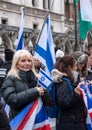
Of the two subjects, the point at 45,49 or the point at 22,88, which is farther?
the point at 45,49

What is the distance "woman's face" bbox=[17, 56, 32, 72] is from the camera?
4.46 m

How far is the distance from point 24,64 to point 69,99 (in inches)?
21.7

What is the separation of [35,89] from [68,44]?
27533 millimetres

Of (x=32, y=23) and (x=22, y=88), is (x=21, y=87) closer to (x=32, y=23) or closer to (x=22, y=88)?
(x=22, y=88)

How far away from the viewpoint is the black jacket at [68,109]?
4539mm

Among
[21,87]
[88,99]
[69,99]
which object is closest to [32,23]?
[88,99]

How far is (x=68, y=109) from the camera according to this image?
181 inches

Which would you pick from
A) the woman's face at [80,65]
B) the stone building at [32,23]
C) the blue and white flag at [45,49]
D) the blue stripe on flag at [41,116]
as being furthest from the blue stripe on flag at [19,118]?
the stone building at [32,23]

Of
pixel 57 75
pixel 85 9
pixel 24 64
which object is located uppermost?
pixel 85 9

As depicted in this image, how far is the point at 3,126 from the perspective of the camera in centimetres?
331

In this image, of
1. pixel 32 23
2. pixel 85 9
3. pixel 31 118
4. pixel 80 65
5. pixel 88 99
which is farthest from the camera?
pixel 32 23

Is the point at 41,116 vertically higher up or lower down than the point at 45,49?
lower down

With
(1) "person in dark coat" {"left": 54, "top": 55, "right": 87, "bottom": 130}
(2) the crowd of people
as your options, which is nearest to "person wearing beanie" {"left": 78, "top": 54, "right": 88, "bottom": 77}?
(2) the crowd of people

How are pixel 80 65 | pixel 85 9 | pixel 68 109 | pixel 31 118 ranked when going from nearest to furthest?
1. pixel 31 118
2. pixel 68 109
3. pixel 80 65
4. pixel 85 9
